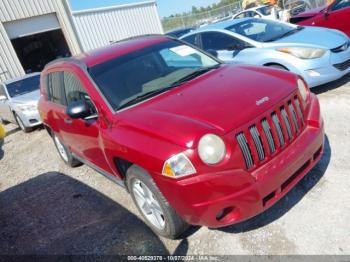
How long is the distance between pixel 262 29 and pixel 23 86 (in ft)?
23.2

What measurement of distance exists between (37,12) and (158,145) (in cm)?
1477

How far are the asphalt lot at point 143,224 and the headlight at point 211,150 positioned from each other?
3.07 ft

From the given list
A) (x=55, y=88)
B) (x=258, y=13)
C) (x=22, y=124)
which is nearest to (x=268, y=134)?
(x=55, y=88)

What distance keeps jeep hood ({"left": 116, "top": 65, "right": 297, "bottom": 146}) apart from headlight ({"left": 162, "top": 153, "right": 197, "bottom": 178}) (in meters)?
0.11

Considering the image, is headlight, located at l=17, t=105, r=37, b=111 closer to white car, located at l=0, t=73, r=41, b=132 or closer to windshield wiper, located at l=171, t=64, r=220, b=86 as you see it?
white car, located at l=0, t=73, r=41, b=132

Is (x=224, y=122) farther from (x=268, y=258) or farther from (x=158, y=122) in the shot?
(x=268, y=258)

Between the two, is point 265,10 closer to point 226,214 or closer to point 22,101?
point 22,101

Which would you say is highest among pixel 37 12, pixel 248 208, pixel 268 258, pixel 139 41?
pixel 37 12

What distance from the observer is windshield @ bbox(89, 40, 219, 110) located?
3.39 m

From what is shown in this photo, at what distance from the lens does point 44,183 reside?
536 centimetres

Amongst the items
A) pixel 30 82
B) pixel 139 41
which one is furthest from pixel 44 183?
pixel 30 82

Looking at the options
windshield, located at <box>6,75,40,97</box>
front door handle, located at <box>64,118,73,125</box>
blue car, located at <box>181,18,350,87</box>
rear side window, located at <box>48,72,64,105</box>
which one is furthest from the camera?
windshield, located at <box>6,75,40,97</box>

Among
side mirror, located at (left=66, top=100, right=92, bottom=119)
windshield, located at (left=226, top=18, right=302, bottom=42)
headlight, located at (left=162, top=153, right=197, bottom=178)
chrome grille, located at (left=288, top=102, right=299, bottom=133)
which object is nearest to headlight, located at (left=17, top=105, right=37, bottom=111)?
windshield, located at (left=226, top=18, right=302, bottom=42)

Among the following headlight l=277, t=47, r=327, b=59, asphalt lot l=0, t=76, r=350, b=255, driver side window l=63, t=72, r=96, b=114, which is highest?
driver side window l=63, t=72, r=96, b=114
